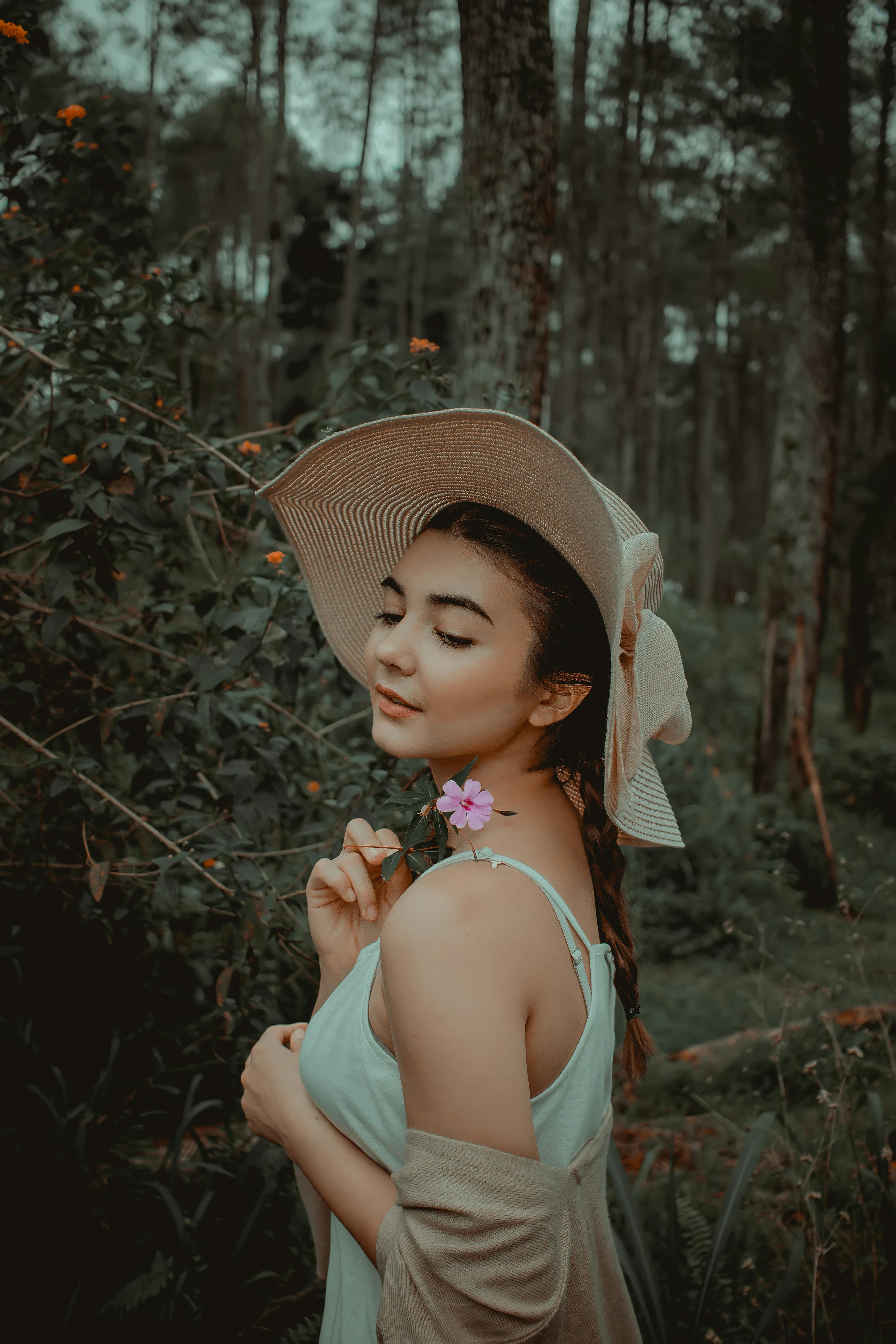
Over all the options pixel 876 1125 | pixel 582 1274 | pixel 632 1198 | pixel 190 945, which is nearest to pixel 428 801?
pixel 582 1274

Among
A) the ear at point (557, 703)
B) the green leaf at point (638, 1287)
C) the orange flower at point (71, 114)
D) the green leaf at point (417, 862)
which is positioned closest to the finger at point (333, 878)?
the green leaf at point (417, 862)

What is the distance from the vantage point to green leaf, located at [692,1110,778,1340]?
71.9 inches

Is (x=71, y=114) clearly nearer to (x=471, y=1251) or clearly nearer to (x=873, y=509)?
(x=471, y=1251)

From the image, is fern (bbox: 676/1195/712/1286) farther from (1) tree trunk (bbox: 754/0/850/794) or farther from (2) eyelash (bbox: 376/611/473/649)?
(1) tree trunk (bbox: 754/0/850/794)

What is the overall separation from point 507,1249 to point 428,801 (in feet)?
1.58

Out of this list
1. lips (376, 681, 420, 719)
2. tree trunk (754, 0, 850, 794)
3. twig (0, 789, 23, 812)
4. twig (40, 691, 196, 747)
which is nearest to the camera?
lips (376, 681, 420, 719)

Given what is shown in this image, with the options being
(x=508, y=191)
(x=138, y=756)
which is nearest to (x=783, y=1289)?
(x=138, y=756)

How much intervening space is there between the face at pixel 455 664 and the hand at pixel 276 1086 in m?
0.50

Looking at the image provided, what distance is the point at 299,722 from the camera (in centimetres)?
208

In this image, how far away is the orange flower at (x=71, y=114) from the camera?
2.21 meters

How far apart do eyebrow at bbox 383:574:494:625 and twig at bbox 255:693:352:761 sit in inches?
37.9

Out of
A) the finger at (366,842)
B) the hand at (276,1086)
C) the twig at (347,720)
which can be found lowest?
the hand at (276,1086)

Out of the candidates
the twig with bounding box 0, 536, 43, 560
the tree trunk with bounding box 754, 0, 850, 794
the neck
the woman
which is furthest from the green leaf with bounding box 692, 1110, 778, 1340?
the tree trunk with bounding box 754, 0, 850, 794

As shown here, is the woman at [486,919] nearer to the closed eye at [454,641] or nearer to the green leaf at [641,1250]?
the closed eye at [454,641]
